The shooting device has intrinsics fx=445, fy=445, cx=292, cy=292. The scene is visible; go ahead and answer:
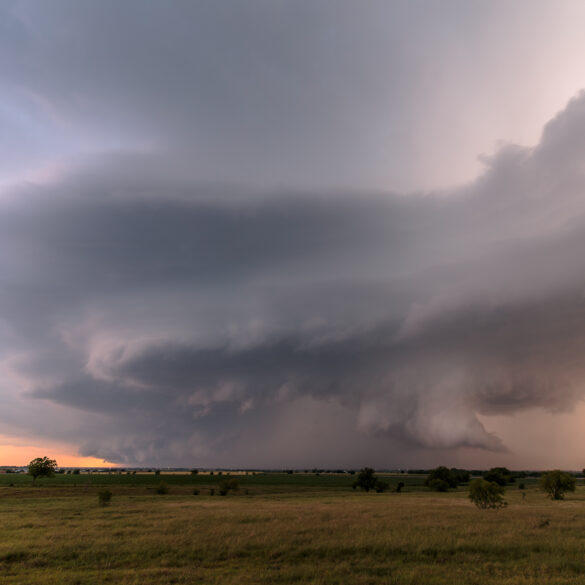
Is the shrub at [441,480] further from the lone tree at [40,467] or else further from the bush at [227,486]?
the lone tree at [40,467]

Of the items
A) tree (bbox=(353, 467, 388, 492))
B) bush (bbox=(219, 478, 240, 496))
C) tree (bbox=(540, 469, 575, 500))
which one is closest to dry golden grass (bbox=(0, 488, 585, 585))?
tree (bbox=(540, 469, 575, 500))

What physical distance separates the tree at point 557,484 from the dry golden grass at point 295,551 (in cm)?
5132

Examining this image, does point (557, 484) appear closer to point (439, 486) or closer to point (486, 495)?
point (486, 495)

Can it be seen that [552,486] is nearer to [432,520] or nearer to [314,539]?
[432,520]

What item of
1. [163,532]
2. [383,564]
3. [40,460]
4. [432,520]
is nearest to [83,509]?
[163,532]

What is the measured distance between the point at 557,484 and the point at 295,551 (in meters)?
80.1

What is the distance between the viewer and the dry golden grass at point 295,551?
2088cm

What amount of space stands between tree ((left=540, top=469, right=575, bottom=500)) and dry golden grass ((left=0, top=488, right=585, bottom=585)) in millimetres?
51324

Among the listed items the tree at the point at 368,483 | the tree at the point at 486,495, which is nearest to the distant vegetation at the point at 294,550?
the tree at the point at 486,495

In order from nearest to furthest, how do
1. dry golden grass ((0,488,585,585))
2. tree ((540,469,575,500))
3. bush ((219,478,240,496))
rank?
dry golden grass ((0,488,585,585)) → tree ((540,469,575,500)) → bush ((219,478,240,496))

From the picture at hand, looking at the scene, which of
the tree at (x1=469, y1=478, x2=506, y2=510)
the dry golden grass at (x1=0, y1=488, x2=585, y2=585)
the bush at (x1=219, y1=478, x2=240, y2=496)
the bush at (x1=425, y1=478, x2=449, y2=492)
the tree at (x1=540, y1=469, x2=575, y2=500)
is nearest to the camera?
the dry golden grass at (x1=0, y1=488, x2=585, y2=585)

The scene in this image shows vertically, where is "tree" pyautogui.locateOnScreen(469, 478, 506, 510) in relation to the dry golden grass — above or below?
below

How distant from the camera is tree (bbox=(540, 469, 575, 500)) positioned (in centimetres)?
8456

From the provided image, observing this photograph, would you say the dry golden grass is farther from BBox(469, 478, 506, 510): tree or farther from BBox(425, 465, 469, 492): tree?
BBox(425, 465, 469, 492): tree
